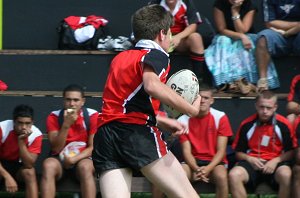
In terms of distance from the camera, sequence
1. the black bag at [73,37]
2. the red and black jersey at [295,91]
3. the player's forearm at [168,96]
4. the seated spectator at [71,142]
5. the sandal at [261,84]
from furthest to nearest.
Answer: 1. the black bag at [73,37]
2. the sandal at [261,84]
3. the red and black jersey at [295,91]
4. the seated spectator at [71,142]
5. the player's forearm at [168,96]

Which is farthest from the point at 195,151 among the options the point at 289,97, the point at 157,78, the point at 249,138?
the point at 157,78

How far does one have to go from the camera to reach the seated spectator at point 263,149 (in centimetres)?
888

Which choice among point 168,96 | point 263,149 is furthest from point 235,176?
point 168,96

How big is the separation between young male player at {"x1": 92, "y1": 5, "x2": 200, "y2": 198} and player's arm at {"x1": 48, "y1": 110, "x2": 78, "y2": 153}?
A: 278cm

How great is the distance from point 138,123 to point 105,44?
4448 mm

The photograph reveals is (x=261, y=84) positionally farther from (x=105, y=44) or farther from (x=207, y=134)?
(x=105, y=44)

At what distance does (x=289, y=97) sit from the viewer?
9.62 meters

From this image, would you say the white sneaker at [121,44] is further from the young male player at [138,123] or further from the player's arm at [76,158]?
the young male player at [138,123]

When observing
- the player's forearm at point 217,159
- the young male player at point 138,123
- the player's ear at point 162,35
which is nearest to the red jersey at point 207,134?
the player's forearm at point 217,159

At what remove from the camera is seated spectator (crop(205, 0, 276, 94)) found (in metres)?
10.2

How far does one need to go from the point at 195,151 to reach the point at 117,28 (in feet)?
8.51

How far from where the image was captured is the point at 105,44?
418 inches

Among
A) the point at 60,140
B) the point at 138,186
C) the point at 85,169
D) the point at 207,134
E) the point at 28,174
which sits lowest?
the point at 138,186

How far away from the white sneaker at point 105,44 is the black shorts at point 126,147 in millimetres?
4343
